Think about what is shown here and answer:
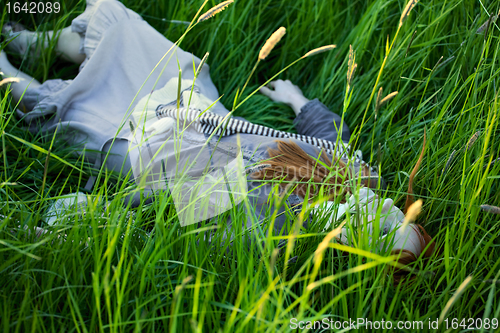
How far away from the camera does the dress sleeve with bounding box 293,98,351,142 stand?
5.25 feet

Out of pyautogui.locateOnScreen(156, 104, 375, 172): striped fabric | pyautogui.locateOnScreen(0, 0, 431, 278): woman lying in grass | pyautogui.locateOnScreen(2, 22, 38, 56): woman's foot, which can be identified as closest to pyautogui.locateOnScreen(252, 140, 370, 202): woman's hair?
pyautogui.locateOnScreen(0, 0, 431, 278): woman lying in grass

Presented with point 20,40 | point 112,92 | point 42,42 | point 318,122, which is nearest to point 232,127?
point 318,122

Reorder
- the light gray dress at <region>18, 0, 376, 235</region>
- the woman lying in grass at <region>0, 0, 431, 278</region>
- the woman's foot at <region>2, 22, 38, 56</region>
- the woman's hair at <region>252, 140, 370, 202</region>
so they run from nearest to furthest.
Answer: the woman's hair at <region>252, 140, 370, 202</region> < the woman lying in grass at <region>0, 0, 431, 278</region> < the light gray dress at <region>18, 0, 376, 235</region> < the woman's foot at <region>2, 22, 38, 56</region>

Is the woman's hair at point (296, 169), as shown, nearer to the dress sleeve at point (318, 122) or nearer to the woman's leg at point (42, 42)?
the dress sleeve at point (318, 122)

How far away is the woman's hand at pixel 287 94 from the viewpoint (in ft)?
5.73

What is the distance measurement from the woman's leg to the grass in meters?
0.06

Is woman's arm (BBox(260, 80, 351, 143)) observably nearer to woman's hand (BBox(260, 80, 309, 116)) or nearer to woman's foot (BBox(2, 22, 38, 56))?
woman's hand (BBox(260, 80, 309, 116))

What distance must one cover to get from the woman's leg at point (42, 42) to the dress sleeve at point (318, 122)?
1162 mm

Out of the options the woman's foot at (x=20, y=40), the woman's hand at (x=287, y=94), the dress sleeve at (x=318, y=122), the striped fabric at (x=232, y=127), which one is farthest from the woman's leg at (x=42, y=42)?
the dress sleeve at (x=318, y=122)

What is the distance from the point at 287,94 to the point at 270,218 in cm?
111

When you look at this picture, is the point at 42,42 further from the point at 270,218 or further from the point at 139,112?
the point at 270,218

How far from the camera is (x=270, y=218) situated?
83 cm

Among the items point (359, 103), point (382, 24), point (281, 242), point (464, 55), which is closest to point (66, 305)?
point (281, 242)

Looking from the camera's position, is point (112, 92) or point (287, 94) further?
point (287, 94)
